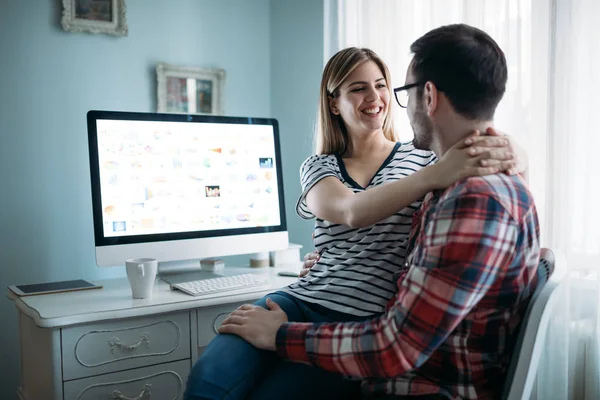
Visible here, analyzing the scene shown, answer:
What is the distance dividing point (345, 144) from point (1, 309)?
1454mm

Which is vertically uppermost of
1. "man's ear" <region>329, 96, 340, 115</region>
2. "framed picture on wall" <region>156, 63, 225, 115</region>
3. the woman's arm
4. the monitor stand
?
"framed picture on wall" <region>156, 63, 225, 115</region>

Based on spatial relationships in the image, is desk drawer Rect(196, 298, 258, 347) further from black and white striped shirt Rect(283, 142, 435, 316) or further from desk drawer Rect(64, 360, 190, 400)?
black and white striped shirt Rect(283, 142, 435, 316)

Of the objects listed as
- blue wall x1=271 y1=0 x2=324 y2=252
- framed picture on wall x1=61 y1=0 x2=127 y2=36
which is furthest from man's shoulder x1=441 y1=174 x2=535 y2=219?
framed picture on wall x1=61 y1=0 x2=127 y2=36

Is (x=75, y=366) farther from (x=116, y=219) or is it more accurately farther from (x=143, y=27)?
(x=143, y=27)

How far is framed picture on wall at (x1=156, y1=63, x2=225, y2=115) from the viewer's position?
7.91ft

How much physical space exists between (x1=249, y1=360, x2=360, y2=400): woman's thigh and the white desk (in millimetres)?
490

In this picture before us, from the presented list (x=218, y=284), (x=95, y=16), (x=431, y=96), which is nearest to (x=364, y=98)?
(x=431, y=96)

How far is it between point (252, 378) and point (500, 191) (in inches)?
24.9

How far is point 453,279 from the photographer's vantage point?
863 millimetres

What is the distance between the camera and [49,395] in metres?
1.48

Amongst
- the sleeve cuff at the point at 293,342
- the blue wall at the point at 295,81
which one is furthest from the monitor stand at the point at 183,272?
the sleeve cuff at the point at 293,342

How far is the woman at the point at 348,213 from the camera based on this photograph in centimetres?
113

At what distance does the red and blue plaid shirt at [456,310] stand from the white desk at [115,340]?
65 centimetres

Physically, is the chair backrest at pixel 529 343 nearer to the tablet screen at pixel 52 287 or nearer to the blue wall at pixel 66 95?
the tablet screen at pixel 52 287
